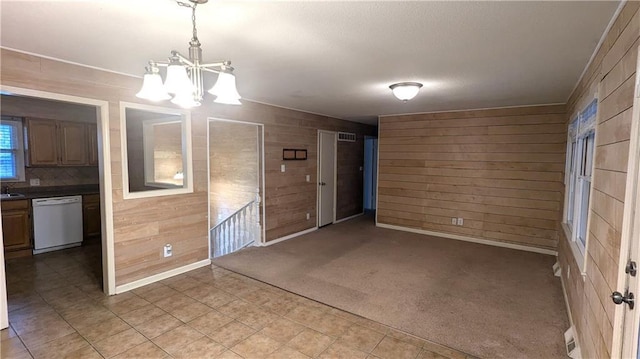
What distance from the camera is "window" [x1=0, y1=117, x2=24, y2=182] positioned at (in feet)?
14.5

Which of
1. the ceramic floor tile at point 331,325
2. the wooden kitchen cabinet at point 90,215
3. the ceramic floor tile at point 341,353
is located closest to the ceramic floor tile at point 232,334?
the ceramic floor tile at point 331,325

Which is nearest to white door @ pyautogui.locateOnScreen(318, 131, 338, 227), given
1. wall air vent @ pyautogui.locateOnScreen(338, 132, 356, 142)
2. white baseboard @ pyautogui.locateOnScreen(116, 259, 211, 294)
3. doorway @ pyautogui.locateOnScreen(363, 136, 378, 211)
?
wall air vent @ pyautogui.locateOnScreen(338, 132, 356, 142)

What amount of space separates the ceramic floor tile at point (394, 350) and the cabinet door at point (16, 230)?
15.8 ft

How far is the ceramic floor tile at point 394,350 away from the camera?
225 centimetres

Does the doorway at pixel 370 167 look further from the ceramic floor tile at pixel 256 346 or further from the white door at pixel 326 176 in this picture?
the ceramic floor tile at pixel 256 346

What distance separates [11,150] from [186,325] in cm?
416

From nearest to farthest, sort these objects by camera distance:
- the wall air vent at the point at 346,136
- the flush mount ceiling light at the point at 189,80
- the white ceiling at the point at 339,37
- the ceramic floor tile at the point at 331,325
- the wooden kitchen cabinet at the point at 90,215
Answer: the flush mount ceiling light at the point at 189,80 < the white ceiling at the point at 339,37 < the ceramic floor tile at the point at 331,325 < the wooden kitchen cabinet at the point at 90,215 < the wall air vent at the point at 346,136

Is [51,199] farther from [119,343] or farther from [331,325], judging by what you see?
[331,325]

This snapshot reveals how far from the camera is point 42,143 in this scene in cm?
457

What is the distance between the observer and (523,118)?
475 centimetres

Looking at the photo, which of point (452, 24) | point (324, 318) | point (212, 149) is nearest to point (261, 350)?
point (324, 318)

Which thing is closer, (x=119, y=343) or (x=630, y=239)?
(x=630, y=239)

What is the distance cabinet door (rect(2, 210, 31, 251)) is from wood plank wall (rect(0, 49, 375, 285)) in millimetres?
2191

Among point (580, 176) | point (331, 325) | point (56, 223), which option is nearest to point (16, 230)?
point (56, 223)
